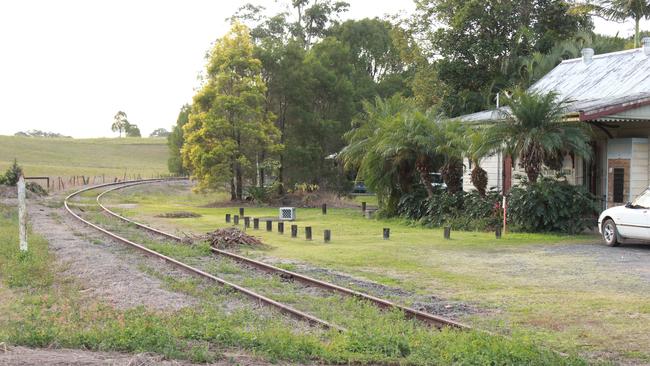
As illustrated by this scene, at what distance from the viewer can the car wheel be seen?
17.5 metres

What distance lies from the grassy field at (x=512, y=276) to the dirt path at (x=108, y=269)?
3.19m

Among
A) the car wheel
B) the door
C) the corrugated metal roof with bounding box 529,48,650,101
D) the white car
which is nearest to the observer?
the white car

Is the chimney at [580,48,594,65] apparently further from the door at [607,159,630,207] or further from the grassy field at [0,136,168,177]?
the grassy field at [0,136,168,177]

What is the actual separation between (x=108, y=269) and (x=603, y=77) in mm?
20017

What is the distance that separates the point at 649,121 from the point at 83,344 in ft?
59.6

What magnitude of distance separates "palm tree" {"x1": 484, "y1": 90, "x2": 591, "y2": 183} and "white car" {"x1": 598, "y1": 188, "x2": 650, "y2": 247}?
2.87m

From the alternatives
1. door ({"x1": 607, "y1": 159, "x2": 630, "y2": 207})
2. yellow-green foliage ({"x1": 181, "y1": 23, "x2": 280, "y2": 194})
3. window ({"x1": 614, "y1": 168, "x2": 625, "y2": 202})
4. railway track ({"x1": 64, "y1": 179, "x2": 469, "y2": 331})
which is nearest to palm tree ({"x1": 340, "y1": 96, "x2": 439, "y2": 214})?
door ({"x1": 607, "y1": 159, "x2": 630, "y2": 207})

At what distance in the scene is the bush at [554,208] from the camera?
2062 cm

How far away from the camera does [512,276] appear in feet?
44.1

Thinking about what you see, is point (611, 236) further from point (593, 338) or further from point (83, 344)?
point (83, 344)

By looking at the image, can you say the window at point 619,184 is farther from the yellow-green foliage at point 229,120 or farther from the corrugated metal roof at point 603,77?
the yellow-green foliage at point 229,120

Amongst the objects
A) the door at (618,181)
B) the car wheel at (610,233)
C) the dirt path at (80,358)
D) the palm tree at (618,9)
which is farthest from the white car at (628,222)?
the palm tree at (618,9)

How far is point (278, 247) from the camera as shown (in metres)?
18.8

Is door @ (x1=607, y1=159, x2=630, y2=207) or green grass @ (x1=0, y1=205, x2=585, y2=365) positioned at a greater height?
door @ (x1=607, y1=159, x2=630, y2=207)
